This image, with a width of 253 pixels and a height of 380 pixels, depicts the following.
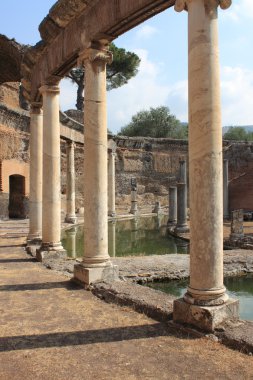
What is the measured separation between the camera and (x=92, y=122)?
286 inches

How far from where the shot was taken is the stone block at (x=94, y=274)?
23.1 feet

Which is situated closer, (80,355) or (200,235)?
(80,355)

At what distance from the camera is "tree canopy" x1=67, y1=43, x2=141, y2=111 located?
153 ft

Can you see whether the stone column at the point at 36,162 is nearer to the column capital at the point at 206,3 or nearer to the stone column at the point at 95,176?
the stone column at the point at 95,176

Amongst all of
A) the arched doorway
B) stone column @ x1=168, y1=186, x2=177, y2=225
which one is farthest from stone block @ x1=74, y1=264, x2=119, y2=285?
the arched doorway

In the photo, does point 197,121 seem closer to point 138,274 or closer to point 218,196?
point 218,196

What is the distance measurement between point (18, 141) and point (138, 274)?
18.5 m

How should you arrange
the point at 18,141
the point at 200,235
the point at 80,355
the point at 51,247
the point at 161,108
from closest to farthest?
the point at 80,355
the point at 200,235
the point at 51,247
the point at 18,141
the point at 161,108

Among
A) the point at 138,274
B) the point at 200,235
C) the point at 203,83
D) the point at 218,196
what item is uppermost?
the point at 203,83

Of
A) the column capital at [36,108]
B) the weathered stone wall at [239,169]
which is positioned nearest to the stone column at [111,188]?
the weathered stone wall at [239,169]

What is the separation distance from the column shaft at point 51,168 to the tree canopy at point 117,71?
126ft

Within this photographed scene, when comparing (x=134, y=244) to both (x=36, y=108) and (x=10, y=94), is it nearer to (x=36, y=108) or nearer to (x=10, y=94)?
(x=36, y=108)

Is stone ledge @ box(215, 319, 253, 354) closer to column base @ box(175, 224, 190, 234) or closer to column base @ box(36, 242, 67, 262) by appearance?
column base @ box(36, 242, 67, 262)

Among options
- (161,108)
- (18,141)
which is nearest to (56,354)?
(18,141)
